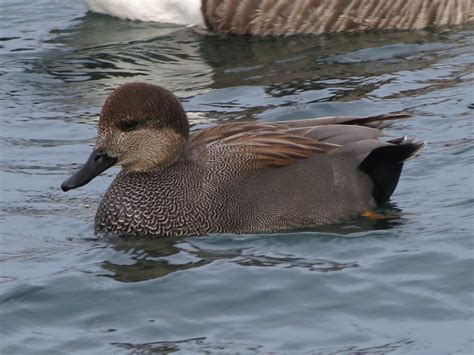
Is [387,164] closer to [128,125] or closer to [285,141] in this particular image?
[285,141]

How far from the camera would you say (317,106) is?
11.6 meters

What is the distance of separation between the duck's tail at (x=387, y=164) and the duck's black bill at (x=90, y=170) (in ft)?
5.19

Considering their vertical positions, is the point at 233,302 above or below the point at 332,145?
below

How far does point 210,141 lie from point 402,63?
421 cm

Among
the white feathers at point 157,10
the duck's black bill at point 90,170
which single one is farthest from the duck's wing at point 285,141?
the white feathers at point 157,10

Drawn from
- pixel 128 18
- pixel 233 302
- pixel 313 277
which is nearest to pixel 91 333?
pixel 233 302

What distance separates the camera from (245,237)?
854 cm

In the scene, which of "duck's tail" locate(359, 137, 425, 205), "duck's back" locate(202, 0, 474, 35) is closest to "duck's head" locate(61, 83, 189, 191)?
"duck's tail" locate(359, 137, 425, 205)

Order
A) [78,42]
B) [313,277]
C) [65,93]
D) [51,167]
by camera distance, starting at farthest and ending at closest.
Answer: [78,42]
[65,93]
[51,167]
[313,277]

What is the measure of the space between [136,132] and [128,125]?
73 mm

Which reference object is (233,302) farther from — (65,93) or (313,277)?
(65,93)

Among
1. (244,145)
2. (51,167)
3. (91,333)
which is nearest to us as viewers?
(91,333)

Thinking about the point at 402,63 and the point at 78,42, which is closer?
the point at 402,63

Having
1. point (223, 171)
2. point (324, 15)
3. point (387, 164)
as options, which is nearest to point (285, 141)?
point (223, 171)
